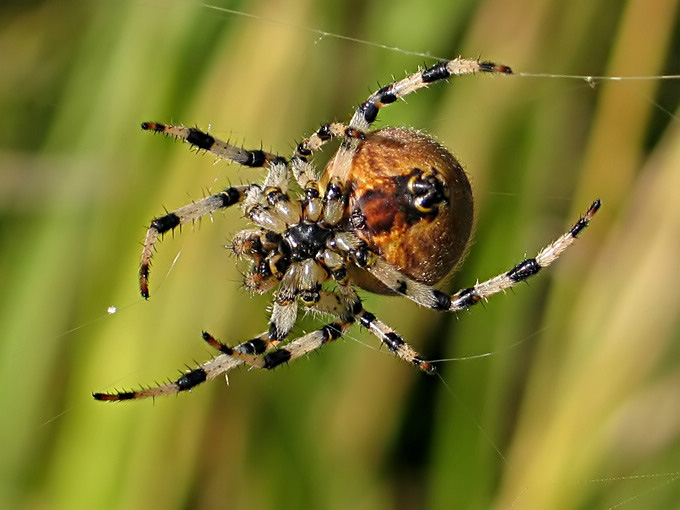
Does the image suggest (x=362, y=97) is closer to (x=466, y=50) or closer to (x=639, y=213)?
(x=466, y=50)

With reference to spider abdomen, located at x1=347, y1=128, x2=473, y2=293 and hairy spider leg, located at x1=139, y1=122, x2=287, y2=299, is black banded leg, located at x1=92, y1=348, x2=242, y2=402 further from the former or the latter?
spider abdomen, located at x1=347, y1=128, x2=473, y2=293

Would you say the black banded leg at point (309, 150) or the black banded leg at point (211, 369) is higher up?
the black banded leg at point (309, 150)

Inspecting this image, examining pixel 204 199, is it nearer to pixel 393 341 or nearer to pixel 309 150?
pixel 309 150

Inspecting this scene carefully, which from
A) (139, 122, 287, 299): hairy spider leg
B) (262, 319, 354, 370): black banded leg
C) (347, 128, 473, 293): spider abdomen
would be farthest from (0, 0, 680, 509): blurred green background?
(347, 128, 473, 293): spider abdomen

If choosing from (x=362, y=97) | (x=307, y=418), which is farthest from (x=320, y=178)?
(x=307, y=418)

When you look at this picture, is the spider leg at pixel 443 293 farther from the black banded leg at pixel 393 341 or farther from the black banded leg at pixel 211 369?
the black banded leg at pixel 211 369

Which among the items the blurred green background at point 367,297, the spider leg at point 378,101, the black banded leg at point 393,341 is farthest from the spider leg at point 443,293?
the blurred green background at point 367,297
